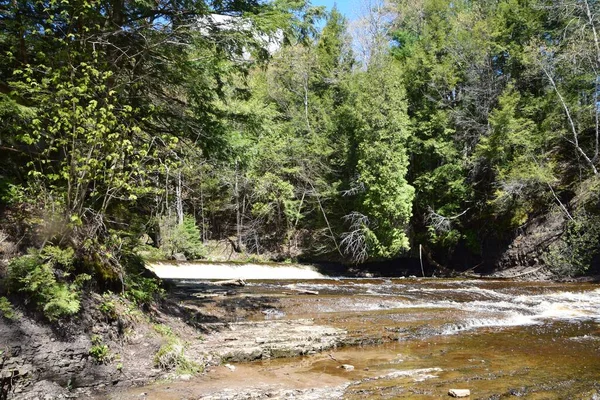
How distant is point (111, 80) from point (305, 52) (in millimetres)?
29220

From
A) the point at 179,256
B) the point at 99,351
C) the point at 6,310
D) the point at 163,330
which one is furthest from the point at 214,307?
the point at 179,256

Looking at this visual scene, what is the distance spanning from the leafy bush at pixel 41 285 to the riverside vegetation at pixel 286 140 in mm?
22

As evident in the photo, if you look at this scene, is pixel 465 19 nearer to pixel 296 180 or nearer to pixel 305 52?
pixel 305 52

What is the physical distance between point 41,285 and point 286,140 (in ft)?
79.0

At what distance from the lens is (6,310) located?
4.45m

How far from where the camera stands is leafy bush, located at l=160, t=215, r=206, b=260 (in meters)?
23.3

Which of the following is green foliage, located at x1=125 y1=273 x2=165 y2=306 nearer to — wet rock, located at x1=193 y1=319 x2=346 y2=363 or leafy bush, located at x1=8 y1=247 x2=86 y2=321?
wet rock, located at x1=193 y1=319 x2=346 y2=363

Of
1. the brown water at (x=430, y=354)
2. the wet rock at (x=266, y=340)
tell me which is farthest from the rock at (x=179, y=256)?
the wet rock at (x=266, y=340)

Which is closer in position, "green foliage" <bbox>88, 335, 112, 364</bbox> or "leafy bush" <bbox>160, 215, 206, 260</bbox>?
"green foliage" <bbox>88, 335, 112, 364</bbox>

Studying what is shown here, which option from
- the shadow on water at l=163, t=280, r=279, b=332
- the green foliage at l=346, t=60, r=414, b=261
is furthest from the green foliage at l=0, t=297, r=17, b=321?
the green foliage at l=346, t=60, r=414, b=261

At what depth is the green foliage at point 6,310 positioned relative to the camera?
14.5 ft

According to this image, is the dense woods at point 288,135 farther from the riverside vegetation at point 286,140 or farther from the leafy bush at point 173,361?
the leafy bush at point 173,361

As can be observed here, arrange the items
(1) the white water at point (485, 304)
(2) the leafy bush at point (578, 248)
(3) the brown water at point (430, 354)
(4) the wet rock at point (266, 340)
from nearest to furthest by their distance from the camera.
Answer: (3) the brown water at point (430, 354) < (4) the wet rock at point (266, 340) < (1) the white water at point (485, 304) < (2) the leafy bush at point (578, 248)

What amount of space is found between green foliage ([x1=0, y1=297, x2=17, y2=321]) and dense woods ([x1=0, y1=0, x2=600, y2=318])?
28cm
